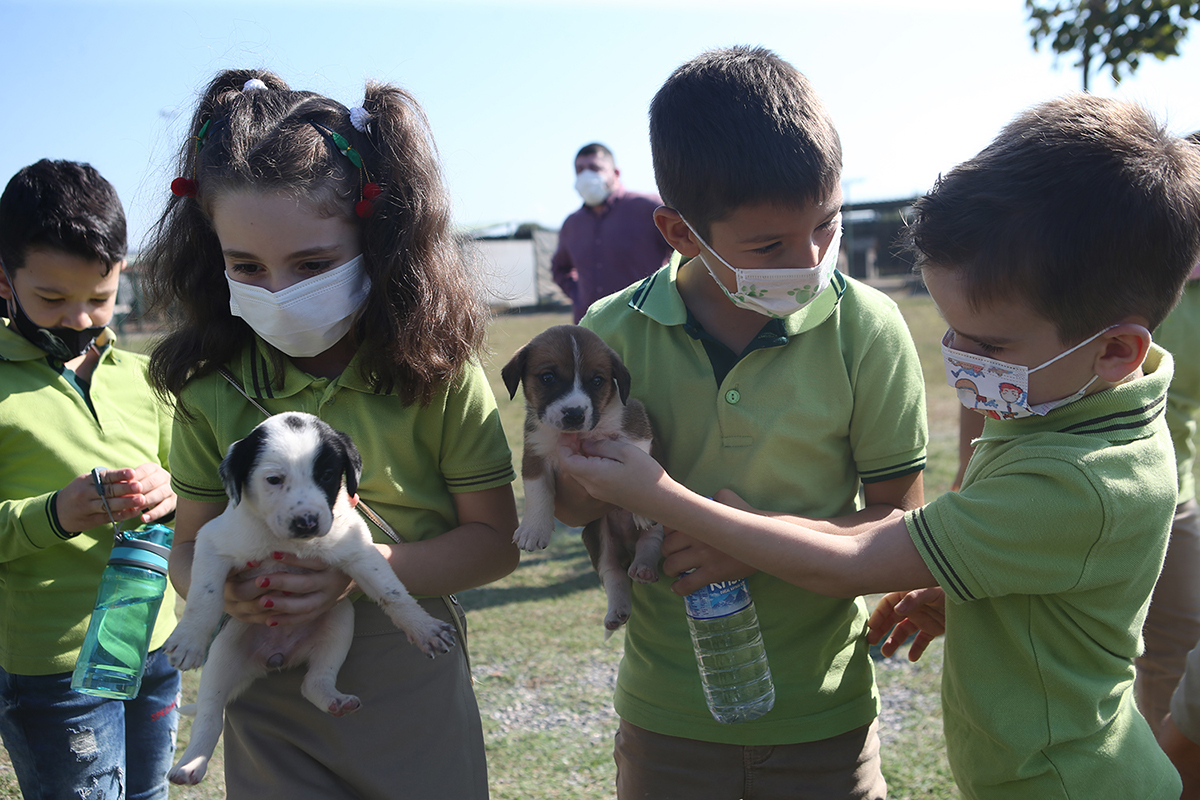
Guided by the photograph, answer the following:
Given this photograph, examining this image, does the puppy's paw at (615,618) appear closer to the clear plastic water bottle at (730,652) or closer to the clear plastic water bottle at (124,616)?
the clear plastic water bottle at (730,652)

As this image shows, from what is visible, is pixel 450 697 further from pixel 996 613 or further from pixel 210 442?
pixel 996 613

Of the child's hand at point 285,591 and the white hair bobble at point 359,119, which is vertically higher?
the white hair bobble at point 359,119

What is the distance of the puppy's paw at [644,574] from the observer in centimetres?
262

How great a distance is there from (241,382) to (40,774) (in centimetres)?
184

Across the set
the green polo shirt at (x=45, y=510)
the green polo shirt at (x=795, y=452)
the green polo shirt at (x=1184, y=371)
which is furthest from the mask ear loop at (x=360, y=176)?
Result: the green polo shirt at (x=1184, y=371)

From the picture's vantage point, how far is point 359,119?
258cm

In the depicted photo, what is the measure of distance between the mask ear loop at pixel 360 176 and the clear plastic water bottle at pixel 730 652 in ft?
4.86

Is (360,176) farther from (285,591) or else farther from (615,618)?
(615,618)

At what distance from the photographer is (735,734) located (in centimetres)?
246

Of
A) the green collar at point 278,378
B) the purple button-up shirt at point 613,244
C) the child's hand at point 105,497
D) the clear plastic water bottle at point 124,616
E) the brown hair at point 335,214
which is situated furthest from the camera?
the purple button-up shirt at point 613,244

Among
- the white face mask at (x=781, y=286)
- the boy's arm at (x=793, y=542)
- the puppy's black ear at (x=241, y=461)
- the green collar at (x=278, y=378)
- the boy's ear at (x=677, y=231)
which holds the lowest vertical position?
the boy's arm at (x=793, y=542)

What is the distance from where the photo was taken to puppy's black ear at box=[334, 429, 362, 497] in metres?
2.32

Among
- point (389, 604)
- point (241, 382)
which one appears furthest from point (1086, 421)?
point (241, 382)

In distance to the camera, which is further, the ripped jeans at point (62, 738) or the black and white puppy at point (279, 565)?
the ripped jeans at point (62, 738)
